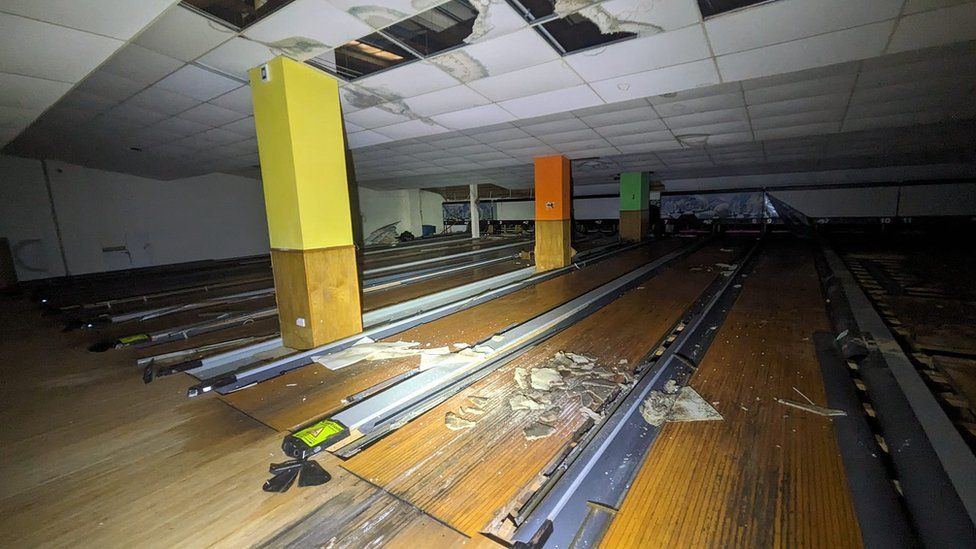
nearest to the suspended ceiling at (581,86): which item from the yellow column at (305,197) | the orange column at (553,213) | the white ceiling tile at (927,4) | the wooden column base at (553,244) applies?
the white ceiling tile at (927,4)

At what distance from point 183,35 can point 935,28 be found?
17.7 feet

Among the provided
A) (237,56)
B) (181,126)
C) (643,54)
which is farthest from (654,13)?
(181,126)

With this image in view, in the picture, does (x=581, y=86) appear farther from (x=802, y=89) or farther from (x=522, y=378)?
(x=522, y=378)

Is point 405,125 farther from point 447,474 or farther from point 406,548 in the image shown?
point 406,548

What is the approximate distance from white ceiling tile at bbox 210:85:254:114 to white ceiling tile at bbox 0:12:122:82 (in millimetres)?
1154

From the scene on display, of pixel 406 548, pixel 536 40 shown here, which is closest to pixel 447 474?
pixel 406 548

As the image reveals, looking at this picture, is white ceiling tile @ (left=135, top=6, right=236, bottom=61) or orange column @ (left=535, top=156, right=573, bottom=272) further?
orange column @ (left=535, top=156, right=573, bottom=272)

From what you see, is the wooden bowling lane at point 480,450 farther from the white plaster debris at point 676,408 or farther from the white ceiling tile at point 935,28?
the white ceiling tile at point 935,28

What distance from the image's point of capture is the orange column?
7.41 m

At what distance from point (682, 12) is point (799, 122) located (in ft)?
13.6

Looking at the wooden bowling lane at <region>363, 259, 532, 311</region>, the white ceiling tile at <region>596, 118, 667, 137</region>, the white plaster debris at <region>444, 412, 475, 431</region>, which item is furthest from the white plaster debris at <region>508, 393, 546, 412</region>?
the white ceiling tile at <region>596, 118, 667, 137</region>

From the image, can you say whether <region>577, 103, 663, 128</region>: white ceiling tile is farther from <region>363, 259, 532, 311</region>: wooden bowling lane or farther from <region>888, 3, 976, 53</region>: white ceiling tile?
<region>363, 259, 532, 311</region>: wooden bowling lane

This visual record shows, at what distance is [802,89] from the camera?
389cm

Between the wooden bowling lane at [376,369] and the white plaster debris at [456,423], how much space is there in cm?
81
